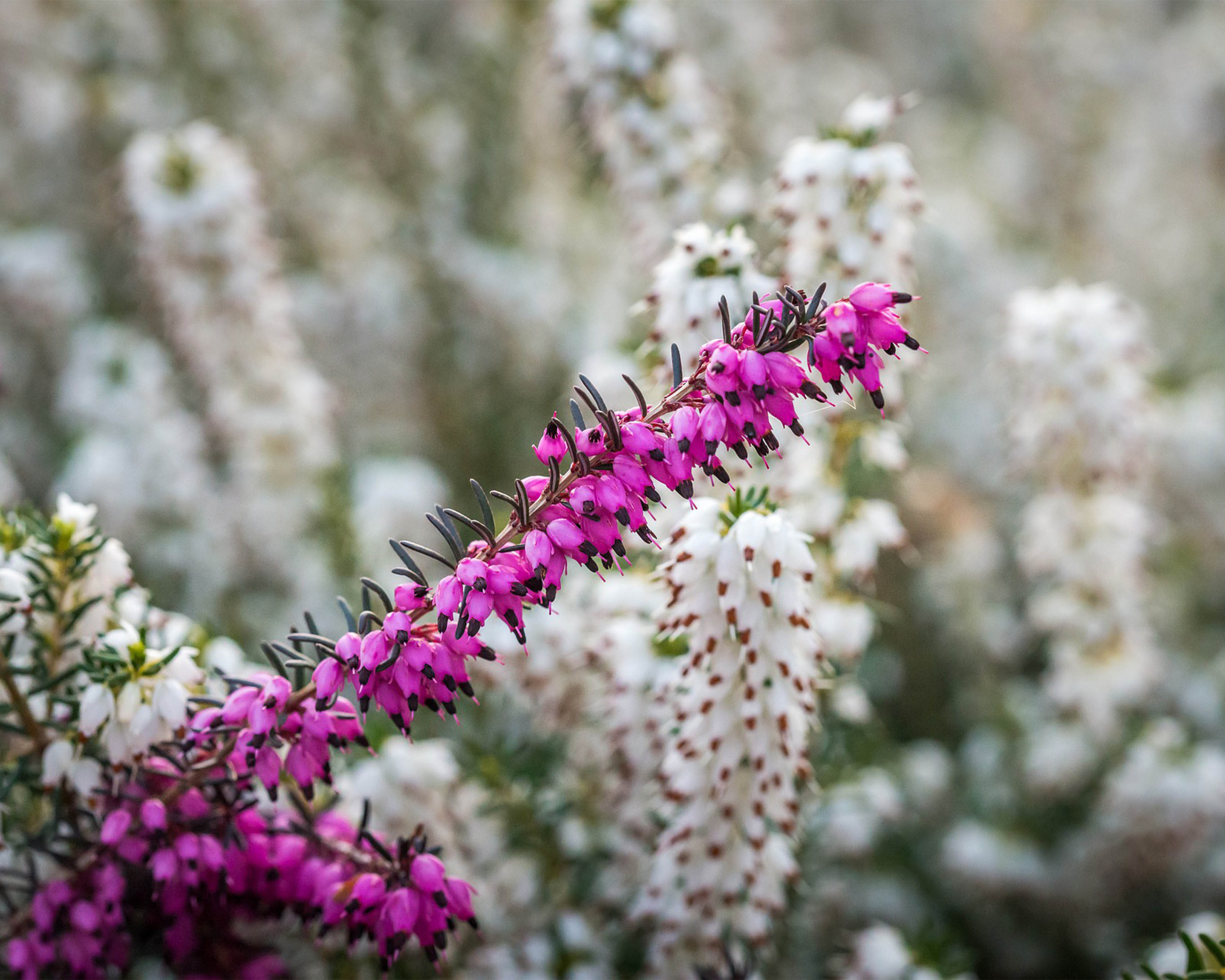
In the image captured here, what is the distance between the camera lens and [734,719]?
6.19 ft

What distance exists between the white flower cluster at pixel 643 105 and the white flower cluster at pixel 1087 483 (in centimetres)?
99

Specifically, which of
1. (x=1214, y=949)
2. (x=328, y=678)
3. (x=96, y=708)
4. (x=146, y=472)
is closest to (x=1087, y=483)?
(x=1214, y=949)

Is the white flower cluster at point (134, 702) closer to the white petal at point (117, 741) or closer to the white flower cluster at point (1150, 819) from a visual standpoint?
the white petal at point (117, 741)

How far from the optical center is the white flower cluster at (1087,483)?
2717 millimetres

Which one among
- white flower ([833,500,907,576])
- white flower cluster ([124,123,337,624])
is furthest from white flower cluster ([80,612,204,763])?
white flower cluster ([124,123,337,624])

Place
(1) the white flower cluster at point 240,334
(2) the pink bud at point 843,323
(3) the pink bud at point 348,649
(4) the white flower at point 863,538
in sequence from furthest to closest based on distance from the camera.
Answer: (1) the white flower cluster at point 240,334
(4) the white flower at point 863,538
(3) the pink bud at point 348,649
(2) the pink bud at point 843,323

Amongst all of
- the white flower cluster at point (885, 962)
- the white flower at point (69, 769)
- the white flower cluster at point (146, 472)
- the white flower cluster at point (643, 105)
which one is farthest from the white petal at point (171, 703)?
the white flower cluster at point (146, 472)

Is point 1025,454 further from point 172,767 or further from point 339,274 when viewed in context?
point 339,274

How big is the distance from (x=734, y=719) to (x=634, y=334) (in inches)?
48.6

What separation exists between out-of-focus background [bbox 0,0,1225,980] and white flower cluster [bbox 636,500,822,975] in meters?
0.39

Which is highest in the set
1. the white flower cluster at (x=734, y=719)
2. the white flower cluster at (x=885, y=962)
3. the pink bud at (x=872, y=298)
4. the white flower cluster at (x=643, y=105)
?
the white flower cluster at (x=643, y=105)

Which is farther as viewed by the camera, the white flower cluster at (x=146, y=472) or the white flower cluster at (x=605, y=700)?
the white flower cluster at (x=146, y=472)

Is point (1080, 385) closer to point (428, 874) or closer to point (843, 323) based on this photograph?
point (843, 323)

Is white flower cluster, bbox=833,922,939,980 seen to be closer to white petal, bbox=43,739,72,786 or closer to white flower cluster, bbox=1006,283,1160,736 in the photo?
white flower cluster, bbox=1006,283,1160,736
